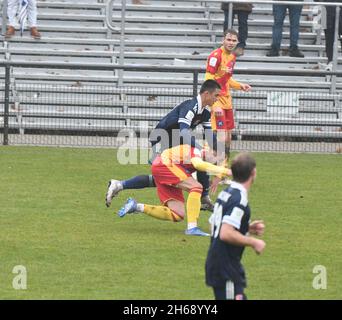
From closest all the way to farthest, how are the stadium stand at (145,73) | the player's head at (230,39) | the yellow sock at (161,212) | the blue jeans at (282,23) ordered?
the yellow sock at (161,212) → the player's head at (230,39) → the stadium stand at (145,73) → the blue jeans at (282,23)

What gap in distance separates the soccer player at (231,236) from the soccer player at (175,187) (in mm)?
4440

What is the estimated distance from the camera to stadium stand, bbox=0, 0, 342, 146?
21281 mm

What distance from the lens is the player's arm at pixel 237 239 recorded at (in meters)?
8.03

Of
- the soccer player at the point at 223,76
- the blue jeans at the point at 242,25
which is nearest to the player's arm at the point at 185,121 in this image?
the soccer player at the point at 223,76

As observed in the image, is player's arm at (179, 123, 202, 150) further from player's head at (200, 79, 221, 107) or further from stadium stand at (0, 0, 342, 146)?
stadium stand at (0, 0, 342, 146)

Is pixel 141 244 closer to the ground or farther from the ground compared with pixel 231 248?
closer to the ground

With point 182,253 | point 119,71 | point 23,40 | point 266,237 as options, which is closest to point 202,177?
point 266,237

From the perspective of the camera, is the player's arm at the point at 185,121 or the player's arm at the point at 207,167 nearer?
the player's arm at the point at 207,167

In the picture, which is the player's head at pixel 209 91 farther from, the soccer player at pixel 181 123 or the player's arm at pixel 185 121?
the player's arm at pixel 185 121

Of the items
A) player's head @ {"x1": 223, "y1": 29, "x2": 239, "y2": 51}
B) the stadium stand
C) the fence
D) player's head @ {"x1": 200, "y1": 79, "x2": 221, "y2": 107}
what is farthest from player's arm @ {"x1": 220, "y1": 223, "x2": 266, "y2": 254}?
the stadium stand

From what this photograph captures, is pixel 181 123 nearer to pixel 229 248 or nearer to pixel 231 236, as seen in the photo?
pixel 229 248

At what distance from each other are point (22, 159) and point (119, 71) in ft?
12.9

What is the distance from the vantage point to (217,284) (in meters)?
8.22

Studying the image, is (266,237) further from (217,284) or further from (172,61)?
(172,61)
